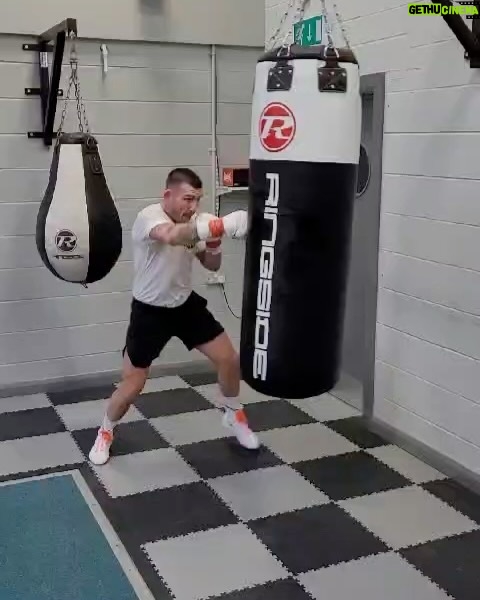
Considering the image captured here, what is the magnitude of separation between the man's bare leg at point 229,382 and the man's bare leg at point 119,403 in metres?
0.30

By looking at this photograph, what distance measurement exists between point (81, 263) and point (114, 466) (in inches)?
36.8

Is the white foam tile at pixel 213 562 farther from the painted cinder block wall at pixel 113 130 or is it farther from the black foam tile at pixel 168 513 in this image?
the painted cinder block wall at pixel 113 130

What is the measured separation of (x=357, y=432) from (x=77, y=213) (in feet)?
5.56

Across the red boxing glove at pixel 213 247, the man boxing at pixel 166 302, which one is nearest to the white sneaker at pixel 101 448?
the man boxing at pixel 166 302

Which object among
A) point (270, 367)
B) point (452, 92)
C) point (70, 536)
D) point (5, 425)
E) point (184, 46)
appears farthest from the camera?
point (184, 46)

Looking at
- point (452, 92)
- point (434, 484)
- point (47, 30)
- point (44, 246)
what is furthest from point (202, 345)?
point (47, 30)

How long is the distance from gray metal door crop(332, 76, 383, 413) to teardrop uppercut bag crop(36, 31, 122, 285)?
1188 mm

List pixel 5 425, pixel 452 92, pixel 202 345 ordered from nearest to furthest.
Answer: pixel 452 92 → pixel 202 345 → pixel 5 425

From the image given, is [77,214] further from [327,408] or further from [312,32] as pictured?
[327,408]

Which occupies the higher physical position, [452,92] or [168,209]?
[452,92]

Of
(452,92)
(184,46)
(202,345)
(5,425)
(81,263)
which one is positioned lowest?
(5,425)

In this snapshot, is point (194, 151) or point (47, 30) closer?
point (47, 30)

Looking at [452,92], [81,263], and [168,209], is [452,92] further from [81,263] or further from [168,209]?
[81,263]

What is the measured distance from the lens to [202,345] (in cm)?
330
